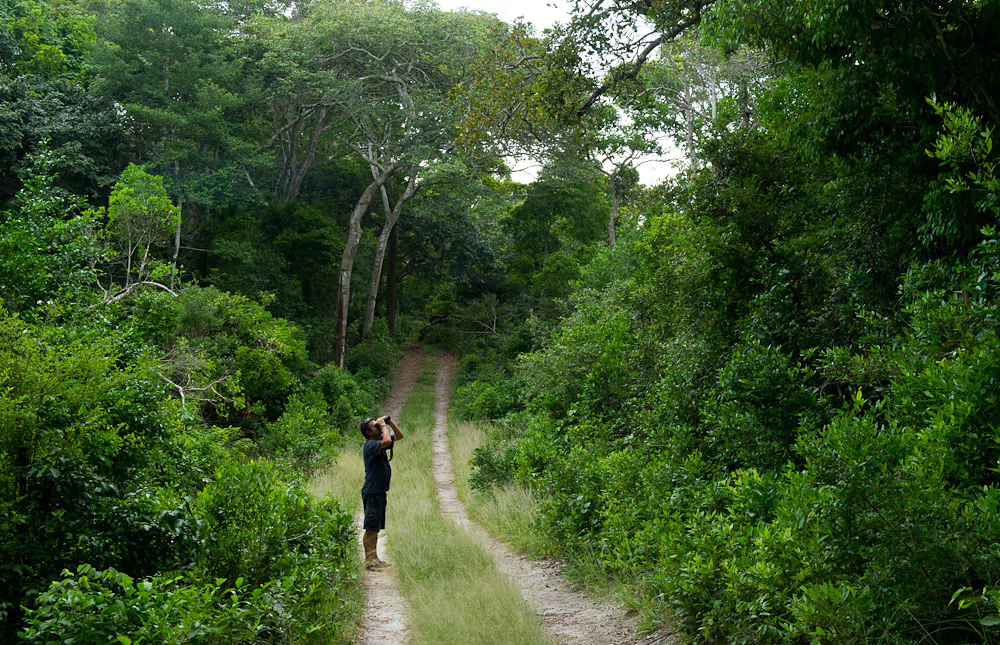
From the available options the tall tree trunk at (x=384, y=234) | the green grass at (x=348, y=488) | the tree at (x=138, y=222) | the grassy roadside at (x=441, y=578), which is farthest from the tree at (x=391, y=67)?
the grassy roadside at (x=441, y=578)

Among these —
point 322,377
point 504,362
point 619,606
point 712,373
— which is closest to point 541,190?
point 504,362

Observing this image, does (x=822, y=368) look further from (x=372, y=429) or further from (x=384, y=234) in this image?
(x=384, y=234)

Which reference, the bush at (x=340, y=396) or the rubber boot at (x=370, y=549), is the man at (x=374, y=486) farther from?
the bush at (x=340, y=396)

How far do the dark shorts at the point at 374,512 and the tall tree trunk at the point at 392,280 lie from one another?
97.7ft

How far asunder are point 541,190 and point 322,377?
14.2 m

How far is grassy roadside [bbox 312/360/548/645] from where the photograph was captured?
211 inches

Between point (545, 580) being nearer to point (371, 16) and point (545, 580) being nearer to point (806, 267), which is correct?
point (806, 267)

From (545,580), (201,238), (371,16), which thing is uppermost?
(371,16)

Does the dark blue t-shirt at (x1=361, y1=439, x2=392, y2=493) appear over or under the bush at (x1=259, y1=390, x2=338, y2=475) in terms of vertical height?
over

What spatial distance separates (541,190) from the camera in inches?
1293

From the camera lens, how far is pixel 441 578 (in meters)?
7.20

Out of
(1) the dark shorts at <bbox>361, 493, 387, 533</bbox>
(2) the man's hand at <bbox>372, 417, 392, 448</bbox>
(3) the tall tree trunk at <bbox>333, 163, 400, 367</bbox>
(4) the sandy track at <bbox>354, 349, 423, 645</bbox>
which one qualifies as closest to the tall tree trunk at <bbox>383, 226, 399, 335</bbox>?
(3) the tall tree trunk at <bbox>333, 163, 400, 367</bbox>

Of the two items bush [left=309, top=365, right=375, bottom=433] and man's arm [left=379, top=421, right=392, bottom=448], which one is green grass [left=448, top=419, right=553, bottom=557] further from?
bush [left=309, top=365, right=375, bottom=433]

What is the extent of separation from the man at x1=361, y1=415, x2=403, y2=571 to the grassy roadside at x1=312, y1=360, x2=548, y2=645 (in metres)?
0.31
